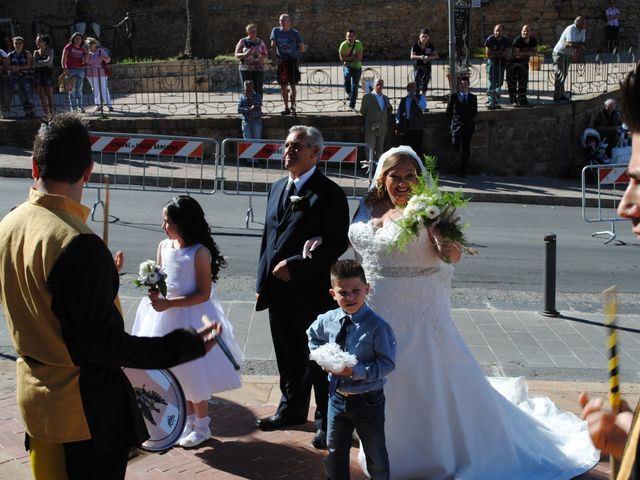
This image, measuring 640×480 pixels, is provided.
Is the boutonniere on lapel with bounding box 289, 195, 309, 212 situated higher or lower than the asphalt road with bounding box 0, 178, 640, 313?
higher

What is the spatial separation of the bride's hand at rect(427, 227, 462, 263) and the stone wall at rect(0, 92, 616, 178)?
A: 15.0 metres

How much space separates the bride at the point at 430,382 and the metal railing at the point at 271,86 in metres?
15.7

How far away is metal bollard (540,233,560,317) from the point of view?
9.62m

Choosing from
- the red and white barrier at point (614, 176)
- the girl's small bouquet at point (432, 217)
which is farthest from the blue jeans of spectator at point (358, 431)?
the red and white barrier at point (614, 176)

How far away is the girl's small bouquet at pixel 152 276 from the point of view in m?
5.81

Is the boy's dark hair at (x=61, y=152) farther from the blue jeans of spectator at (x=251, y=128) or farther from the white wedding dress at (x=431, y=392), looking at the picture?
the blue jeans of spectator at (x=251, y=128)

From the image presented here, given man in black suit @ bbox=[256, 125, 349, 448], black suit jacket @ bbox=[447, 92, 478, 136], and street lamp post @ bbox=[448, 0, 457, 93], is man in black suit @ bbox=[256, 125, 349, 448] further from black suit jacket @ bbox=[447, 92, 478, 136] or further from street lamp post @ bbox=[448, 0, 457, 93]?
street lamp post @ bbox=[448, 0, 457, 93]

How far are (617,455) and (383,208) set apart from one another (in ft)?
11.7

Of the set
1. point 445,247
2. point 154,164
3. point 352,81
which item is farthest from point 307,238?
point 352,81

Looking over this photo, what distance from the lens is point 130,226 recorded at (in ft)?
44.7

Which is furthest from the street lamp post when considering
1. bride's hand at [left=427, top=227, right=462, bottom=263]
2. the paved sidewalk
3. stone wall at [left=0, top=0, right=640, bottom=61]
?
bride's hand at [left=427, top=227, right=462, bottom=263]

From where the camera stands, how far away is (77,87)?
21125 millimetres

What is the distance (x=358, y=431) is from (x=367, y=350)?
0.47 m

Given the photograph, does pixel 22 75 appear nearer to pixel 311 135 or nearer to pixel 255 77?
pixel 255 77
